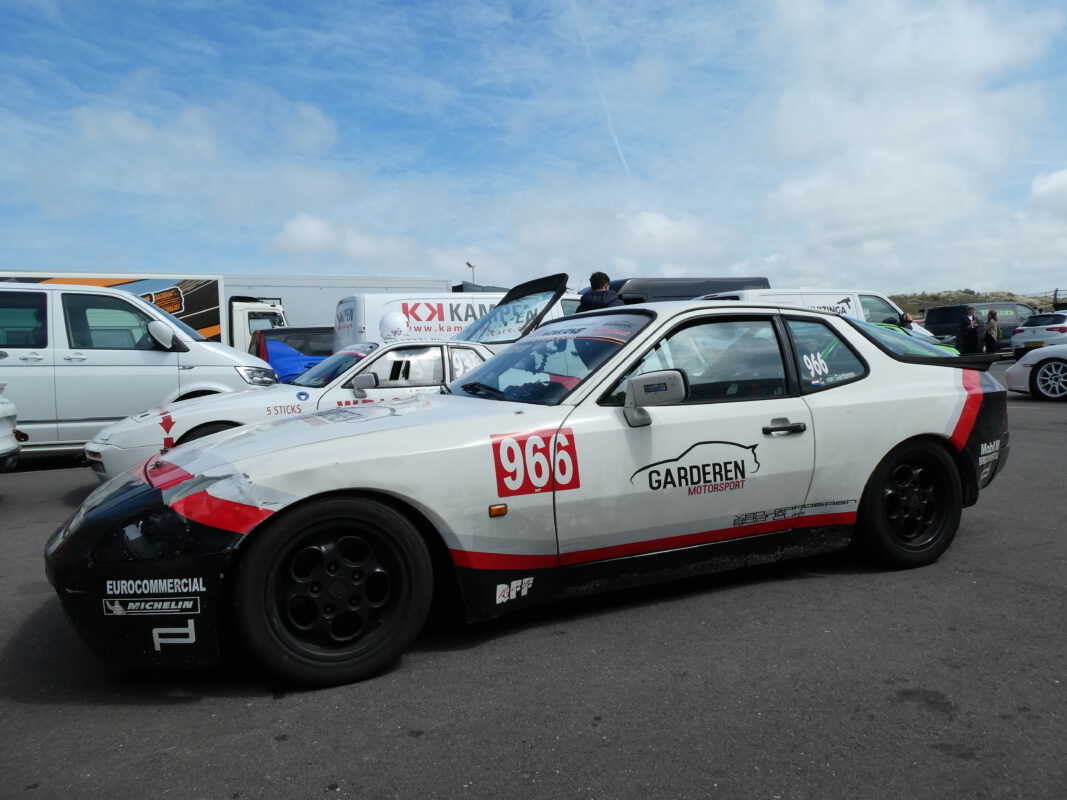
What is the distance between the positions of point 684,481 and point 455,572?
1.06 m

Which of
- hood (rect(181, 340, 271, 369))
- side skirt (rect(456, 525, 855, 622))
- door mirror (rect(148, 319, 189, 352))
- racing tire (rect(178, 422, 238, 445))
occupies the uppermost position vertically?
door mirror (rect(148, 319, 189, 352))

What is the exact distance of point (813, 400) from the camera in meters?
3.81

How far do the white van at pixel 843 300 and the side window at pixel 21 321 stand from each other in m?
8.59

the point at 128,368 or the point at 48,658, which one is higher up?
the point at 128,368

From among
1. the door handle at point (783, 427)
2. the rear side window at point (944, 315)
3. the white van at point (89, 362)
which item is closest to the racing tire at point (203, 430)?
the white van at point (89, 362)

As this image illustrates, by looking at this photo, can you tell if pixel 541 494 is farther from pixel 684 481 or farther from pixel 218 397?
pixel 218 397

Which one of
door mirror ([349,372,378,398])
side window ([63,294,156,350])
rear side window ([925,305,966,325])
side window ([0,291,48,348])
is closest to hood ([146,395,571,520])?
door mirror ([349,372,378,398])

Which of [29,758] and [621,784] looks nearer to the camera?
[621,784]

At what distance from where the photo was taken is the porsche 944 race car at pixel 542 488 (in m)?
2.71

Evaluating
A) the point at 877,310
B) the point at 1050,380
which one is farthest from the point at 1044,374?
the point at 877,310

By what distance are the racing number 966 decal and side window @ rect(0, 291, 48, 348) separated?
21.6 feet

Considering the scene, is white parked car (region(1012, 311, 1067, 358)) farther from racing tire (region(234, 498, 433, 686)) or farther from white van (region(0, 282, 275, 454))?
racing tire (region(234, 498, 433, 686))

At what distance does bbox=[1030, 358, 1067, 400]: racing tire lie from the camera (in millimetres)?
Result: 12359

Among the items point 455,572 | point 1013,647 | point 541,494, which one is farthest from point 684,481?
point 1013,647
